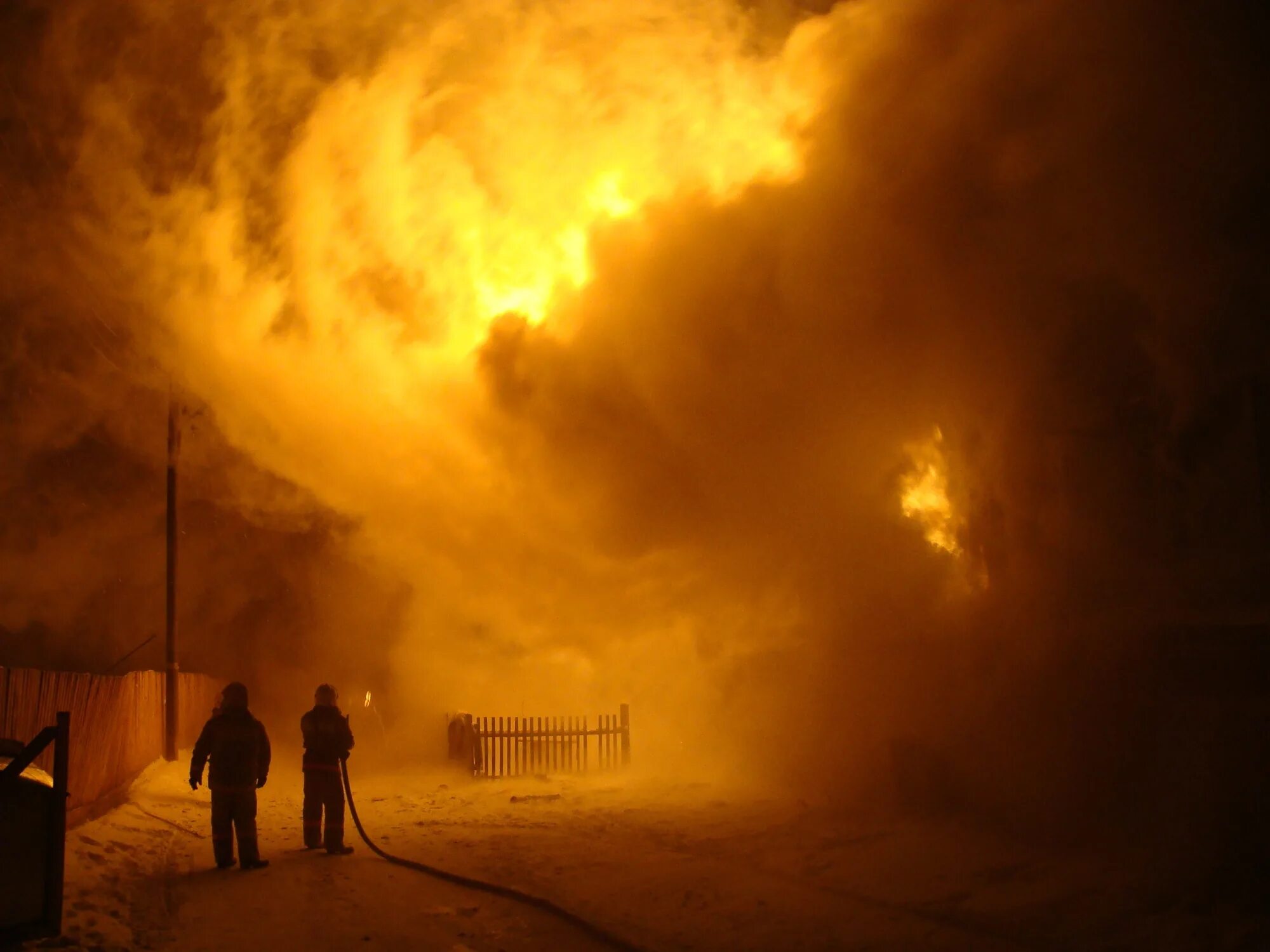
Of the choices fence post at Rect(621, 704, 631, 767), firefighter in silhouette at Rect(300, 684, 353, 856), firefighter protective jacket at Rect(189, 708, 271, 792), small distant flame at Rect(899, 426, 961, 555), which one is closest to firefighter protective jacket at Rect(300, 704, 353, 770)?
firefighter in silhouette at Rect(300, 684, 353, 856)

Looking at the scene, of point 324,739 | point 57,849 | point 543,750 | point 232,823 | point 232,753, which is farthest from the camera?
point 543,750

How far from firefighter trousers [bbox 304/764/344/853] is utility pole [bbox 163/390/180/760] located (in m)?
7.68

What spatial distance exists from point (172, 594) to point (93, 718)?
7569mm

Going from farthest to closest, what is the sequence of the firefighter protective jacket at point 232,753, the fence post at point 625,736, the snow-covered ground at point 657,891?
the fence post at point 625,736, the firefighter protective jacket at point 232,753, the snow-covered ground at point 657,891

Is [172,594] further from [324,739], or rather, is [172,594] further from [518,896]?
[518,896]

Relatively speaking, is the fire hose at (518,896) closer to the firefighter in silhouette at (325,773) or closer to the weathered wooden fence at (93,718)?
the firefighter in silhouette at (325,773)

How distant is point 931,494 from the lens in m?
11.8

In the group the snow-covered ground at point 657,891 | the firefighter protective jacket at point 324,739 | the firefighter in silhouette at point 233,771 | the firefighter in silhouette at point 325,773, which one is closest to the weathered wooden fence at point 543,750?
the snow-covered ground at point 657,891

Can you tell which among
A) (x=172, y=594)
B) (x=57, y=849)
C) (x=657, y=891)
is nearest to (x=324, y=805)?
(x=657, y=891)

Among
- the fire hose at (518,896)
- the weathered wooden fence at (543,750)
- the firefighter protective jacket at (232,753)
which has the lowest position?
the fire hose at (518,896)

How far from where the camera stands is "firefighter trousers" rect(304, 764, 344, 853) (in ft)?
32.8

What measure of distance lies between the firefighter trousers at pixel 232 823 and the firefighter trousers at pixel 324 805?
0.76 metres

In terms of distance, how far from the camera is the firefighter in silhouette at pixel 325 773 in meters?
10.0

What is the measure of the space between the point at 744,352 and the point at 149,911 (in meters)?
9.10
